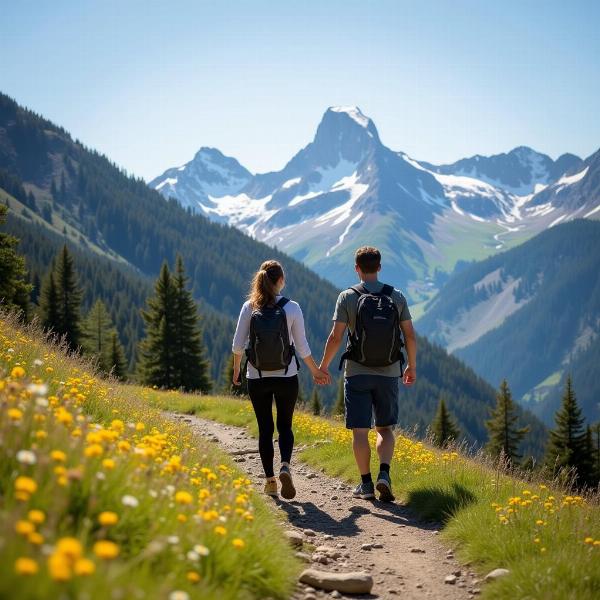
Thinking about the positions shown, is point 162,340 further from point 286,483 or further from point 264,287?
point 264,287

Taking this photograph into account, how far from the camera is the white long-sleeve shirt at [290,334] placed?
835 cm

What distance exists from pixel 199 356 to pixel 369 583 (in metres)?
38.2

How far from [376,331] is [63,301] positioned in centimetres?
4314

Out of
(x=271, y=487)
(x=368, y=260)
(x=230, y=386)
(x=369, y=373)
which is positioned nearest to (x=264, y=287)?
(x=368, y=260)

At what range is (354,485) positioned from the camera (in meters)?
10.2

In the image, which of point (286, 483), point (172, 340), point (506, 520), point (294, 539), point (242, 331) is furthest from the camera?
point (172, 340)

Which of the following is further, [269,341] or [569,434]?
[569,434]

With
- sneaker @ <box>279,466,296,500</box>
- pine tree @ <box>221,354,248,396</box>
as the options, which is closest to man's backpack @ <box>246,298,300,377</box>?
sneaker @ <box>279,466,296,500</box>

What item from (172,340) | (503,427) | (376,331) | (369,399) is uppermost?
(376,331)

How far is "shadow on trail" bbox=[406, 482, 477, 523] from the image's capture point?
25.7 ft

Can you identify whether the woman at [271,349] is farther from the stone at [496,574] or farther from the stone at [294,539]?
the stone at [496,574]

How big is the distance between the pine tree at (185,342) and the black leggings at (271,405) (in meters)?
34.2

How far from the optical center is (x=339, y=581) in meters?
5.50

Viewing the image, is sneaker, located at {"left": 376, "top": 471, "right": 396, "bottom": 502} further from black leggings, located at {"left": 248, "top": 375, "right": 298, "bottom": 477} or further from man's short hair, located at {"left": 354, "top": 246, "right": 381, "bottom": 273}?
man's short hair, located at {"left": 354, "top": 246, "right": 381, "bottom": 273}
